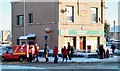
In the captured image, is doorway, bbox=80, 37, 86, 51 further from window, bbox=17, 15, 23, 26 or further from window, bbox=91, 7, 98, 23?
window, bbox=17, 15, 23, 26

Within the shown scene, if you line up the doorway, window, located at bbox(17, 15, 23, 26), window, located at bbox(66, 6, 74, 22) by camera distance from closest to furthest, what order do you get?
window, located at bbox(66, 6, 74, 22) < the doorway < window, located at bbox(17, 15, 23, 26)

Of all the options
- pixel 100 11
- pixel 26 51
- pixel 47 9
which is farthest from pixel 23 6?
pixel 26 51

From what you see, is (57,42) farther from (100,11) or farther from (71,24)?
(100,11)

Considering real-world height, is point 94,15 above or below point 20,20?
above

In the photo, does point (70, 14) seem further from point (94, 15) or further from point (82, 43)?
point (82, 43)

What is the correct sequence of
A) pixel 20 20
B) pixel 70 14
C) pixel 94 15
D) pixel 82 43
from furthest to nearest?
1. pixel 20 20
2. pixel 94 15
3. pixel 82 43
4. pixel 70 14

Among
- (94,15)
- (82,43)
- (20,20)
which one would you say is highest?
(94,15)

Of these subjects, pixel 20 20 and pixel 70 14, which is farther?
pixel 20 20

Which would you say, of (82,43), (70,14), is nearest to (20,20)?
(70,14)

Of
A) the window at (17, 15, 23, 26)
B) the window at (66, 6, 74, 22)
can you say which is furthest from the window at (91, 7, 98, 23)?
the window at (17, 15, 23, 26)

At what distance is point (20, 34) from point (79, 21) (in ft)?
29.3

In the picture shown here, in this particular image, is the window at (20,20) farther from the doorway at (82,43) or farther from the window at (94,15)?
the window at (94,15)

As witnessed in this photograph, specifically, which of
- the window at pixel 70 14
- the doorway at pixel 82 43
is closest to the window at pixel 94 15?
the doorway at pixel 82 43

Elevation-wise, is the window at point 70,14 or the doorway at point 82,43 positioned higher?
the window at point 70,14
